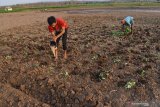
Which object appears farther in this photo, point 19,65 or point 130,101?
point 19,65

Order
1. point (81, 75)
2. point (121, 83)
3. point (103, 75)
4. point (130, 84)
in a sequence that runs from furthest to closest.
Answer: point (81, 75), point (103, 75), point (121, 83), point (130, 84)

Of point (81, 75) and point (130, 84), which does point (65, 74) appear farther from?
point (130, 84)

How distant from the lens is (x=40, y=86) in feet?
29.5

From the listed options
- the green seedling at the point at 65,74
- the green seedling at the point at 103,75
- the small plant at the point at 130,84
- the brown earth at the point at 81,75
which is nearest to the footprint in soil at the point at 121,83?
the brown earth at the point at 81,75

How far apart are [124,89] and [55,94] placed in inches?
63.6

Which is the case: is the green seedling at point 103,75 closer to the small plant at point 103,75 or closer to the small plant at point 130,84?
the small plant at point 103,75

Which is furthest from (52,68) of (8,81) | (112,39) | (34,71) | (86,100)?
(112,39)

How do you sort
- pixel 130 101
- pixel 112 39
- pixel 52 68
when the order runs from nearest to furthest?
pixel 130 101 → pixel 52 68 → pixel 112 39

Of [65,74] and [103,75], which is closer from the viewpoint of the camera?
[103,75]

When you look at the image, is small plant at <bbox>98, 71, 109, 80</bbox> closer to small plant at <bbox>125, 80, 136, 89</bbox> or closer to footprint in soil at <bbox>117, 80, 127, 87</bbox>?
footprint in soil at <bbox>117, 80, 127, 87</bbox>

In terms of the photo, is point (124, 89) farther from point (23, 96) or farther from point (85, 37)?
point (85, 37)

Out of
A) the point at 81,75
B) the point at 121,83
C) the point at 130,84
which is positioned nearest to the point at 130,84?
the point at 130,84

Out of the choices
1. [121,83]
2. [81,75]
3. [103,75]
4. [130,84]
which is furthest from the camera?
[81,75]

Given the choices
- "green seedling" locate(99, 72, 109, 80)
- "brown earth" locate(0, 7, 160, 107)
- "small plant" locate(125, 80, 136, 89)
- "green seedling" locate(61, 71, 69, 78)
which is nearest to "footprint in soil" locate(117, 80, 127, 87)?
"brown earth" locate(0, 7, 160, 107)
